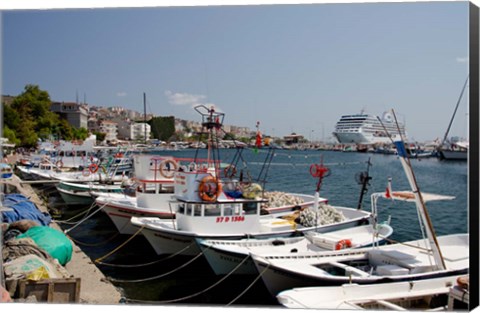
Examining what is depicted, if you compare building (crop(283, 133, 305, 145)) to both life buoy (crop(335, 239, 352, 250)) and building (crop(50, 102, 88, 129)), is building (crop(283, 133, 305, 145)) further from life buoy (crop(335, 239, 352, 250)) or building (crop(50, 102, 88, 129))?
building (crop(50, 102, 88, 129))

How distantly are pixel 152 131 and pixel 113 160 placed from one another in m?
6.35

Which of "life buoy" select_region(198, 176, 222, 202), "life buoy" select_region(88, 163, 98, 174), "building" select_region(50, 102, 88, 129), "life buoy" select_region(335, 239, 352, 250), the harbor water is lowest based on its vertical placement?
the harbor water

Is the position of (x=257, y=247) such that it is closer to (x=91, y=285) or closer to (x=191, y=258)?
(x=191, y=258)

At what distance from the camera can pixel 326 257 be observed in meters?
6.93

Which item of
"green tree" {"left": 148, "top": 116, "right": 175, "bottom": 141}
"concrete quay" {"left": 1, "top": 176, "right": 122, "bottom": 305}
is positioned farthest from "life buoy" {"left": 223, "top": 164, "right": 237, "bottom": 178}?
"green tree" {"left": 148, "top": 116, "right": 175, "bottom": 141}

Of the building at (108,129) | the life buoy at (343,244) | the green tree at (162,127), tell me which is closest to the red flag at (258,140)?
the life buoy at (343,244)

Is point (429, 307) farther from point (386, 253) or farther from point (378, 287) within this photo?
point (386, 253)

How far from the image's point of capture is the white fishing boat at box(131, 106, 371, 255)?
8.46m

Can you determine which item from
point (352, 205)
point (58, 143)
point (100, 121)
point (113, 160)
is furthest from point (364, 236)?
point (100, 121)

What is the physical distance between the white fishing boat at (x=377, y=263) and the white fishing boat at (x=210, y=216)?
1827 millimetres

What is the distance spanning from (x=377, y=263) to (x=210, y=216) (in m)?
3.11

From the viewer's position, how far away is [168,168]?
35.7 feet

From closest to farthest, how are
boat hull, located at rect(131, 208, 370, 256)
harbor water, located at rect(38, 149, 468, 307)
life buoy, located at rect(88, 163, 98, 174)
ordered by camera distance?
harbor water, located at rect(38, 149, 468, 307) → boat hull, located at rect(131, 208, 370, 256) → life buoy, located at rect(88, 163, 98, 174)

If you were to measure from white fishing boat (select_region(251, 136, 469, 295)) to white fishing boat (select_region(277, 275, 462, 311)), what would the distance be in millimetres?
209
